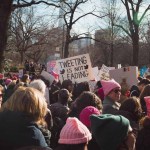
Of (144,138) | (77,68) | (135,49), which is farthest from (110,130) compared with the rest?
(135,49)

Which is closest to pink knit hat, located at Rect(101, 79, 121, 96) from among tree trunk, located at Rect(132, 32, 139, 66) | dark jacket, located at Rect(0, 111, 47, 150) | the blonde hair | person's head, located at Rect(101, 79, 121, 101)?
person's head, located at Rect(101, 79, 121, 101)

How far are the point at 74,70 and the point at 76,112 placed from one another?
684 cm

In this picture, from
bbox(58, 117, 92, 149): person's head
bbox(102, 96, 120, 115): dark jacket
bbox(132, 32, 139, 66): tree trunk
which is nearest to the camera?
bbox(58, 117, 92, 149): person's head

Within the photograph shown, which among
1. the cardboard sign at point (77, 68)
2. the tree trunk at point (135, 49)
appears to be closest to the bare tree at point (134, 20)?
the tree trunk at point (135, 49)

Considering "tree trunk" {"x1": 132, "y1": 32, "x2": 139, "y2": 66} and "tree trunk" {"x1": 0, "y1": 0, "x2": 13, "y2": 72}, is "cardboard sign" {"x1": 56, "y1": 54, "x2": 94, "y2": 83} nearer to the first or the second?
"tree trunk" {"x1": 0, "y1": 0, "x2": 13, "y2": 72}

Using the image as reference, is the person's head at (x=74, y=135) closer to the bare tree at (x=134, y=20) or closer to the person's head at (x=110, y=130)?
the person's head at (x=110, y=130)

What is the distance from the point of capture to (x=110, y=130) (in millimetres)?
3438

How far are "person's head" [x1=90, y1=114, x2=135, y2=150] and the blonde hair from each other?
578 millimetres

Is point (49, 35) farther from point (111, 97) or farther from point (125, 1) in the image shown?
point (111, 97)

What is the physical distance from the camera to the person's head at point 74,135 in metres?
3.55

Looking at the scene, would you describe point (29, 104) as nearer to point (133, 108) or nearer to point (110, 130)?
point (110, 130)

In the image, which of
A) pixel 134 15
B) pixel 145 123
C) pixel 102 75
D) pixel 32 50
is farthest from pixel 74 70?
pixel 32 50

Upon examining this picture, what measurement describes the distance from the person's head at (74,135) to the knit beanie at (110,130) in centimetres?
16

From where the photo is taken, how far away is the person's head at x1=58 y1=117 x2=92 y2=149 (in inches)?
140
